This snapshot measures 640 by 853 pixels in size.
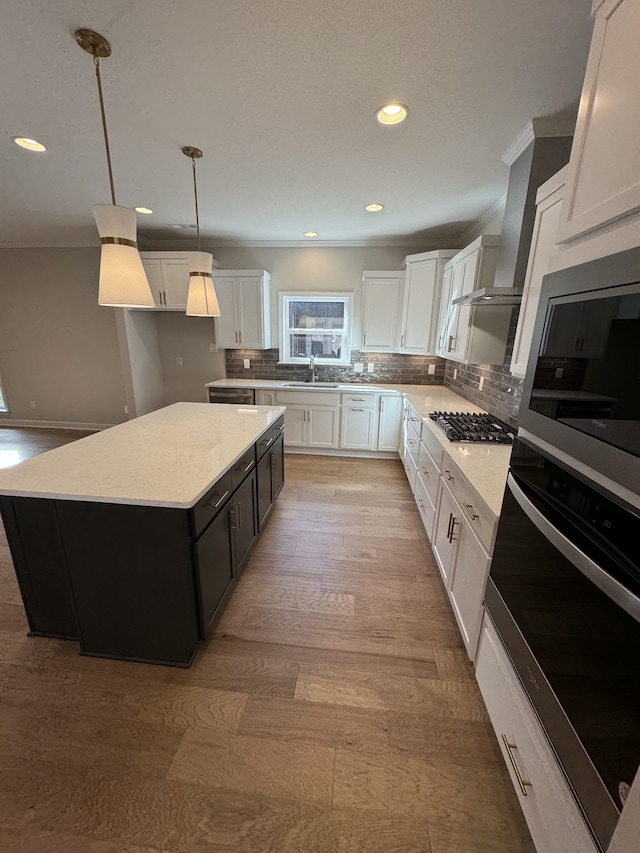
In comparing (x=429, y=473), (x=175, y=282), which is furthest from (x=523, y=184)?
(x=175, y=282)

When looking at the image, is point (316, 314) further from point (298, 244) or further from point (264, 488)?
point (264, 488)

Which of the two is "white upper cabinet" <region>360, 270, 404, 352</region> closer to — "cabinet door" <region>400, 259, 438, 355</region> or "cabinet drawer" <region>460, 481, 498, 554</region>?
"cabinet door" <region>400, 259, 438, 355</region>

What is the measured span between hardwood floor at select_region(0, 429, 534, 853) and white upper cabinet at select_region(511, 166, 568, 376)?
5.15 ft

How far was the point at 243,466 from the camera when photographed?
1983 mm

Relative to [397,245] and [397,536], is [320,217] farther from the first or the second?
[397,536]

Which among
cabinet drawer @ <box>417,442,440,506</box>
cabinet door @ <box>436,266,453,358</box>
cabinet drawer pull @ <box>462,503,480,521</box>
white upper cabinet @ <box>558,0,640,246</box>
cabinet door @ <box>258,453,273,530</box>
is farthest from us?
cabinet door @ <box>436,266,453,358</box>

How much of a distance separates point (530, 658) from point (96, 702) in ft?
5.72

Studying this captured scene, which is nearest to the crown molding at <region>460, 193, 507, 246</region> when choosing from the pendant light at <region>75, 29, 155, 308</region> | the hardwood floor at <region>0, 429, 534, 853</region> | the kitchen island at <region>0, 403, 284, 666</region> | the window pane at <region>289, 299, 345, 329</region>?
the window pane at <region>289, 299, 345, 329</region>

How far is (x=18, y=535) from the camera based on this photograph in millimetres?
1526

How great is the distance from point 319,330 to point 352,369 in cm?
71

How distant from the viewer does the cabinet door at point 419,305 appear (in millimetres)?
3602

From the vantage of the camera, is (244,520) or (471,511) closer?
(471,511)

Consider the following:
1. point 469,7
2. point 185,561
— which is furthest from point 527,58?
point 185,561

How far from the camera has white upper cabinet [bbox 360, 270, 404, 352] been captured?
4055 millimetres
